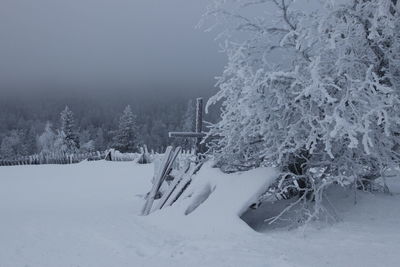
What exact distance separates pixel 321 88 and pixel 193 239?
2870 mm

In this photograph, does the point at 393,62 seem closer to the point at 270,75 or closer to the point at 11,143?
the point at 270,75

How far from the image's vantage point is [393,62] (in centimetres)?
700

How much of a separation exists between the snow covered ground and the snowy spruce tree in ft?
2.37

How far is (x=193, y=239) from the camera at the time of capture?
6.31 meters

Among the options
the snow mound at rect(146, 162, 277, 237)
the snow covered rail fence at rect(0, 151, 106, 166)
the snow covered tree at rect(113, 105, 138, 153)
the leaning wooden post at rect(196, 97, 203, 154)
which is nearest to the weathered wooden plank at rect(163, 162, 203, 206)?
the snow mound at rect(146, 162, 277, 237)

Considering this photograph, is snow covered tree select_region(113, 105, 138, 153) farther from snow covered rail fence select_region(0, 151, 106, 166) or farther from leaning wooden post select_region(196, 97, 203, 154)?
→ leaning wooden post select_region(196, 97, 203, 154)

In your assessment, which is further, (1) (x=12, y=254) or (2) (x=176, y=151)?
(2) (x=176, y=151)


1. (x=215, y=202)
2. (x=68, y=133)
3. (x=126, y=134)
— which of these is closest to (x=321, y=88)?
(x=215, y=202)

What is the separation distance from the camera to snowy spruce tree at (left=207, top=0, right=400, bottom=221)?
6383 mm

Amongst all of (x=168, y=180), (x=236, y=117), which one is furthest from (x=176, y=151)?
(x=236, y=117)

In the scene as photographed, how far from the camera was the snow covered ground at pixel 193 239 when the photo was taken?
524 centimetres

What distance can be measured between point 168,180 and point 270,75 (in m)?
4.99

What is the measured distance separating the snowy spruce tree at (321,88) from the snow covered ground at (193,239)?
72cm

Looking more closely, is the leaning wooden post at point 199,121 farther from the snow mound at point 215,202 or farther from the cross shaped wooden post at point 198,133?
the snow mound at point 215,202
